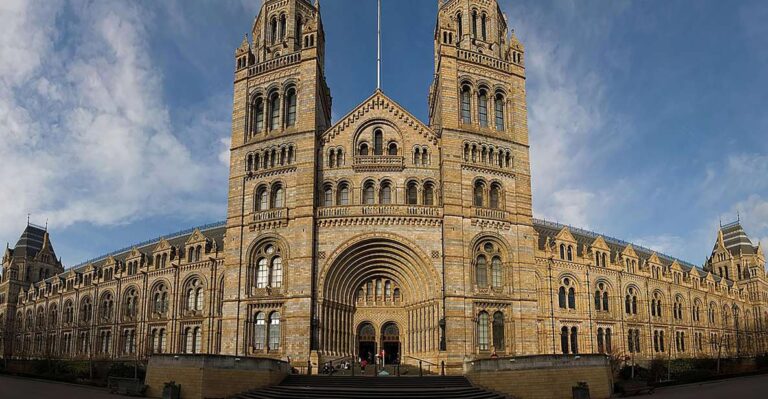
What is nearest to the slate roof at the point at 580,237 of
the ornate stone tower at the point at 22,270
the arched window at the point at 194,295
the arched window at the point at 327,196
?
the arched window at the point at 327,196

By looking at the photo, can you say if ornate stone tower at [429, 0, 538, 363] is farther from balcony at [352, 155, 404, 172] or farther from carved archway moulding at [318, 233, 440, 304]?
balcony at [352, 155, 404, 172]

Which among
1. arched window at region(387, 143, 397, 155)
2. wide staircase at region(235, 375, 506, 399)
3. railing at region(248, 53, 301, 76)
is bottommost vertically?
wide staircase at region(235, 375, 506, 399)

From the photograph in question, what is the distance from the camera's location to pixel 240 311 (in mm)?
43906

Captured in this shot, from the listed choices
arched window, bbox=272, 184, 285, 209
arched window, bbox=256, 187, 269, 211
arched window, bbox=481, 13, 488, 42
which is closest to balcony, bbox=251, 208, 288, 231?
arched window, bbox=256, 187, 269, 211

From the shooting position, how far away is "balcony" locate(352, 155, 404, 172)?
45.7 meters

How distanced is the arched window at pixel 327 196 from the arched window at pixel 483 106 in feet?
41.7

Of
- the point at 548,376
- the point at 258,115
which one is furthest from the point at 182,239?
the point at 548,376

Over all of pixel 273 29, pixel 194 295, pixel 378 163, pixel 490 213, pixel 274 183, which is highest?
pixel 273 29

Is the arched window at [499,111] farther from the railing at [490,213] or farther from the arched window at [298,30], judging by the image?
the arched window at [298,30]

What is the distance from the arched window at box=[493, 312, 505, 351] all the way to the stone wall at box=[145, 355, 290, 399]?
1584 cm

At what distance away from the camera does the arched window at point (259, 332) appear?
43344 mm

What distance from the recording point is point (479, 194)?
46031 millimetres

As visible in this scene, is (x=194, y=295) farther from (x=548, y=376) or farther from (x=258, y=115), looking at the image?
(x=548, y=376)

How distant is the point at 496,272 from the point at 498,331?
4.20 m
